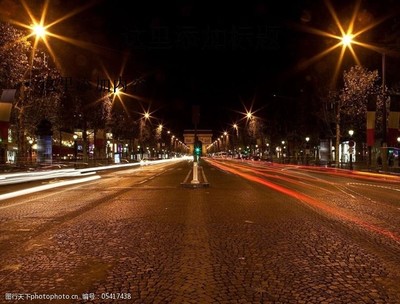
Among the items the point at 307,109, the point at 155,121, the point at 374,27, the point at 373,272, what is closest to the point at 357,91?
the point at 374,27

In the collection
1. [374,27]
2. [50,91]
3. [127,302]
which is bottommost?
[127,302]

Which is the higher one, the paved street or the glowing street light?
the glowing street light

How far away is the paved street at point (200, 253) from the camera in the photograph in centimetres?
589

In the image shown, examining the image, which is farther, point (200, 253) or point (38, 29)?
point (38, 29)

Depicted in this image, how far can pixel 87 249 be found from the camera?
846cm

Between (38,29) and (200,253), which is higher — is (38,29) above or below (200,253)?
above

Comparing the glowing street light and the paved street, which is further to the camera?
the glowing street light

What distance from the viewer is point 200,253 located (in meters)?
8.15

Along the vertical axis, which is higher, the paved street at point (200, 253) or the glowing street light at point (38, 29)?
the glowing street light at point (38, 29)

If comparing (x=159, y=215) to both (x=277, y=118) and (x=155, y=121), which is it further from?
(x=155, y=121)

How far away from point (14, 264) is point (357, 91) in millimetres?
41535

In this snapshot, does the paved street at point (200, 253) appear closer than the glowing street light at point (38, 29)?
Yes

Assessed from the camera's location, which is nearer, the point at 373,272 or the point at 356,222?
the point at 373,272

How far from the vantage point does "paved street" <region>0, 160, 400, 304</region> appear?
5.89 meters
